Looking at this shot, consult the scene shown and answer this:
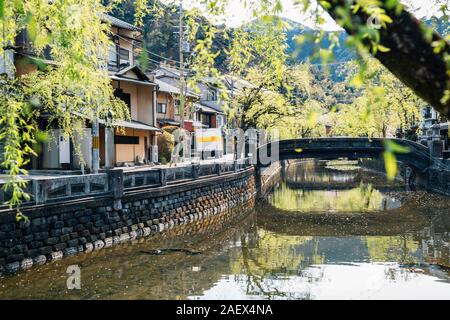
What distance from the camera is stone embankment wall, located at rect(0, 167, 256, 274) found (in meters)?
13.2

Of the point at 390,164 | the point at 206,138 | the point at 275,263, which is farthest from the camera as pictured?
the point at 206,138

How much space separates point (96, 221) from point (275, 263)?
272 inches

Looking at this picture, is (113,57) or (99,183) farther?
(113,57)

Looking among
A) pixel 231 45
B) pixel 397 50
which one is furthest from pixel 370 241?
pixel 397 50

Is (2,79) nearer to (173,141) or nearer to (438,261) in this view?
(438,261)

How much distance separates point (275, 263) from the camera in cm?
1595

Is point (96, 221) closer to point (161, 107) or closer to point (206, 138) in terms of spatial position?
point (161, 107)

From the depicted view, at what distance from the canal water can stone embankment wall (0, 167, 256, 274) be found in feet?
1.76

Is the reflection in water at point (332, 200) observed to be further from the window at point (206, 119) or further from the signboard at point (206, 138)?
the window at point (206, 119)

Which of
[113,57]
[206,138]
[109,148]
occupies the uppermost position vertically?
[113,57]

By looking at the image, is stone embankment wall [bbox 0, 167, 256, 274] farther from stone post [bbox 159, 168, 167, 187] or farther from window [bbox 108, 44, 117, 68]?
window [bbox 108, 44, 117, 68]

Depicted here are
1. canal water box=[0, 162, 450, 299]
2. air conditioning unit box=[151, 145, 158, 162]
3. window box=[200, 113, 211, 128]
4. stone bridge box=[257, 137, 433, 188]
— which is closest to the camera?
canal water box=[0, 162, 450, 299]

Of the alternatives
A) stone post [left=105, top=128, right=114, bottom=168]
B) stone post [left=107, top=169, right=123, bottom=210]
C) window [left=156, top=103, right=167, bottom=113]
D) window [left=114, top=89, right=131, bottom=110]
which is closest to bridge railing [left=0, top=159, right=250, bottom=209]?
stone post [left=107, top=169, right=123, bottom=210]

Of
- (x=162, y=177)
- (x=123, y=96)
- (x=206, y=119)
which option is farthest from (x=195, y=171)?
(x=206, y=119)
